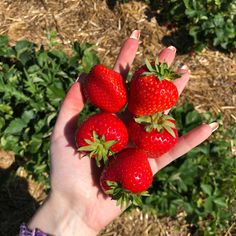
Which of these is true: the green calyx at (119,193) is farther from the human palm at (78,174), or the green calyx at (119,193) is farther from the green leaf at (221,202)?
the green leaf at (221,202)

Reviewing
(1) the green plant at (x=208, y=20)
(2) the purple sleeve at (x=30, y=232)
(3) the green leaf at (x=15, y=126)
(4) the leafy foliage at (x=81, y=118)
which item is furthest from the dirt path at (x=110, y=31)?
(2) the purple sleeve at (x=30, y=232)

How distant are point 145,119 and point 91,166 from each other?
39 centimetres

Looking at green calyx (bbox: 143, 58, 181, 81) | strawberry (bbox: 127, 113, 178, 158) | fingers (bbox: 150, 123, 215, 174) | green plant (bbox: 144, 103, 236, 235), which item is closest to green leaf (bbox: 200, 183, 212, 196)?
green plant (bbox: 144, 103, 236, 235)

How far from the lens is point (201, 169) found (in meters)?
3.14

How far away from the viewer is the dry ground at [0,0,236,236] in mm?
3764

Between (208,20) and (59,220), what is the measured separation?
208 cm

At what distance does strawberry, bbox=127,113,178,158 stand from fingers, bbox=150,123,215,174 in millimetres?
167

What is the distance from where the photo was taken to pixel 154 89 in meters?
2.26

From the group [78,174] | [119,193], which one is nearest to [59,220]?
[78,174]

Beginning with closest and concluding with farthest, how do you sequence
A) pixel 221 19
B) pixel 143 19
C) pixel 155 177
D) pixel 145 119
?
pixel 145 119, pixel 155 177, pixel 221 19, pixel 143 19

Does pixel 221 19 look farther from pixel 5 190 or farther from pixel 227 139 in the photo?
pixel 5 190

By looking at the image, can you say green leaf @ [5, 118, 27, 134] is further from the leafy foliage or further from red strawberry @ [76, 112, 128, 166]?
red strawberry @ [76, 112, 128, 166]

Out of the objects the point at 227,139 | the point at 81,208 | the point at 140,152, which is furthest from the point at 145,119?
the point at 227,139

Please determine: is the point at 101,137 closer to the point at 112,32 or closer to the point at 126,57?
the point at 126,57
